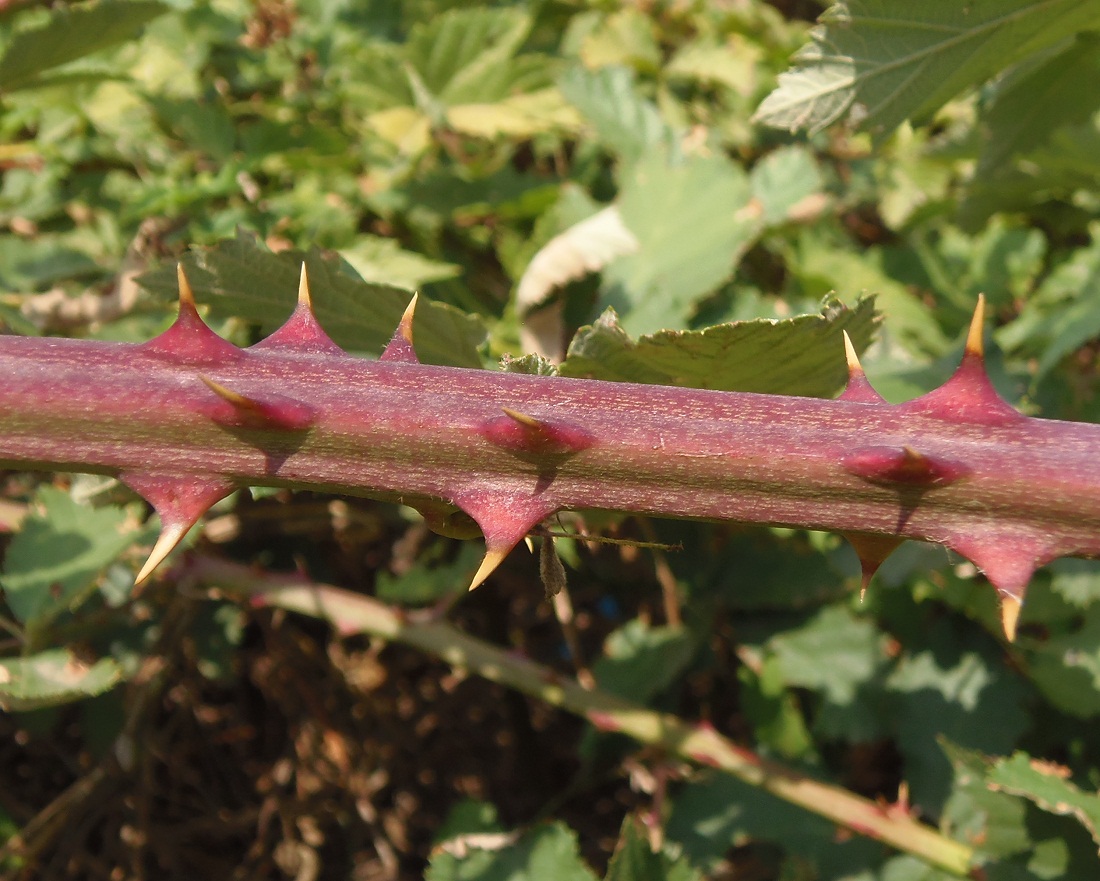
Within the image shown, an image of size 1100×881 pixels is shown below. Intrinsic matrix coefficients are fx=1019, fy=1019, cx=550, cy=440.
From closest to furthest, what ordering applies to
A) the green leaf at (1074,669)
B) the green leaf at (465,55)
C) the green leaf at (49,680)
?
the green leaf at (49,680), the green leaf at (1074,669), the green leaf at (465,55)

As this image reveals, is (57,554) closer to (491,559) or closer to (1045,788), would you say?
(491,559)

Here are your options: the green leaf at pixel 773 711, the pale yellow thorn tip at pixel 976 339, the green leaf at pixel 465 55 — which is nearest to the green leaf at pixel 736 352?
the pale yellow thorn tip at pixel 976 339

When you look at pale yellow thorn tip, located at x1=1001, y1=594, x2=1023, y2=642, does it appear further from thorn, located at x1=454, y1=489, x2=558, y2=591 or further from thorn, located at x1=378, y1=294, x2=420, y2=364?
thorn, located at x1=378, y1=294, x2=420, y2=364

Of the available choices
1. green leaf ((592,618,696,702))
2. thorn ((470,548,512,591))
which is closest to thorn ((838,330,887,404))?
thorn ((470,548,512,591))

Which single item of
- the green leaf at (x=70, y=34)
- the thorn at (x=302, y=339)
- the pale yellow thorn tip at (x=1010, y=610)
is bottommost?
the pale yellow thorn tip at (x=1010, y=610)

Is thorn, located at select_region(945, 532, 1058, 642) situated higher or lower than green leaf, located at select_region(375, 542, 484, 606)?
higher

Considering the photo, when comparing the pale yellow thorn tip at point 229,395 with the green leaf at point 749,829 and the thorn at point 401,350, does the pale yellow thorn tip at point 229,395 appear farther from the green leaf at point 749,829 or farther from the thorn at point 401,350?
the green leaf at point 749,829
